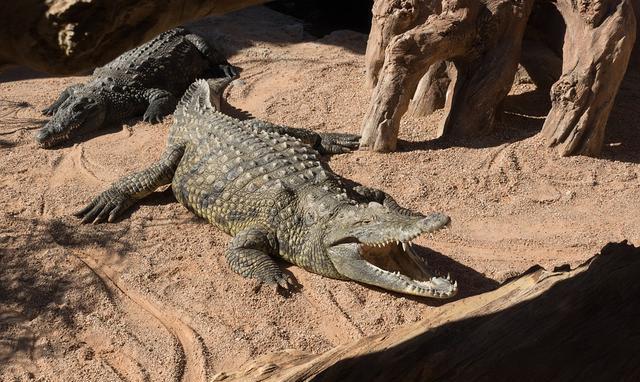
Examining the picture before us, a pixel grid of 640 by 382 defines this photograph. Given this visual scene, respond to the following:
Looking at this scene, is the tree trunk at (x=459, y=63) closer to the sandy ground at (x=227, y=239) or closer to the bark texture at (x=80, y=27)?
the sandy ground at (x=227, y=239)

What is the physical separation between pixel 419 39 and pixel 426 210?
59.2 inches

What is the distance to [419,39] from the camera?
5910mm

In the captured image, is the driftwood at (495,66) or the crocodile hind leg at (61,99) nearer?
the driftwood at (495,66)

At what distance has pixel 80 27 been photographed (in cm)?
180

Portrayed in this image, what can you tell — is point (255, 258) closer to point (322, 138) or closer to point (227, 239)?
point (227, 239)

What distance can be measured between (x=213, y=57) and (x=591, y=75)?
433 centimetres

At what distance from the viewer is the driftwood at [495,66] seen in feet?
18.9

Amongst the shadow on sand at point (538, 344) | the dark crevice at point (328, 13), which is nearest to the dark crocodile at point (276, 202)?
the shadow on sand at point (538, 344)

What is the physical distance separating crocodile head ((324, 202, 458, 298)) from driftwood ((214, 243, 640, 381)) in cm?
109

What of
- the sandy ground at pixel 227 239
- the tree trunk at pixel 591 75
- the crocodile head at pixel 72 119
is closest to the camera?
the sandy ground at pixel 227 239

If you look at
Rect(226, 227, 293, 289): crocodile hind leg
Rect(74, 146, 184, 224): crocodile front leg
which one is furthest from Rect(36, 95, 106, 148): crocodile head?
Rect(226, 227, 293, 289): crocodile hind leg

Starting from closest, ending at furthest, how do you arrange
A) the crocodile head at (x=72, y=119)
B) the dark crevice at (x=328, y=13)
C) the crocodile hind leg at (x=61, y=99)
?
the crocodile head at (x=72, y=119) → the crocodile hind leg at (x=61, y=99) → the dark crevice at (x=328, y=13)

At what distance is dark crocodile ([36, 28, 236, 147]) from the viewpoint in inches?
271

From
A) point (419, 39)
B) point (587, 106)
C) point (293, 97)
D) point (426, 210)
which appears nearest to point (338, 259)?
point (426, 210)
